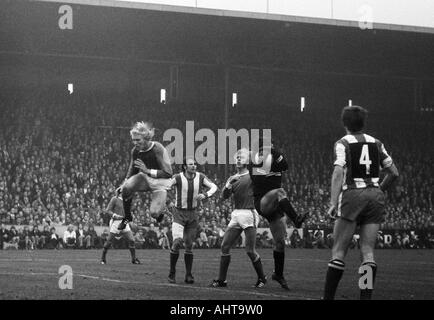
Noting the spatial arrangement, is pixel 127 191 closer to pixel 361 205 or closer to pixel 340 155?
pixel 340 155

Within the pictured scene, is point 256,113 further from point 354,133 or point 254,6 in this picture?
point 354,133

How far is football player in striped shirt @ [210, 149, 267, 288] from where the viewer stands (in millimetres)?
14672

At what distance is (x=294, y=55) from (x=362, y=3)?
8681 mm

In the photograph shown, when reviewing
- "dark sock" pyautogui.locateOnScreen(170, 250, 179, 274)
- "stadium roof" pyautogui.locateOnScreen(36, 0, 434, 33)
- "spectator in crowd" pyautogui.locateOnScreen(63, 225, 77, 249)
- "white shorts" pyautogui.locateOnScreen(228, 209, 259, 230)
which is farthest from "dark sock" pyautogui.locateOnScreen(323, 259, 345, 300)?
"stadium roof" pyautogui.locateOnScreen(36, 0, 434, 33)

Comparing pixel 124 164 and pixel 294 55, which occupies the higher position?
pixel 294 55

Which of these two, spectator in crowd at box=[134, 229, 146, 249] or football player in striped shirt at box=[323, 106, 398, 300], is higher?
football player in striped shirt at box=[323, 106, 398, 300]

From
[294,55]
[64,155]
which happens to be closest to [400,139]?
[294,55]

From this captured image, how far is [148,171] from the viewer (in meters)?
13.0

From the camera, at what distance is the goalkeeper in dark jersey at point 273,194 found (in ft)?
47.5

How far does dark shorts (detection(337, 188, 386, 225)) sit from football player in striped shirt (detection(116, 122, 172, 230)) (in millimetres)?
3700

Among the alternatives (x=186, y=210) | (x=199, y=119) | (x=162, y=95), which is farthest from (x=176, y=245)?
(x=162, y=95)

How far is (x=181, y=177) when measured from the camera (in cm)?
1609

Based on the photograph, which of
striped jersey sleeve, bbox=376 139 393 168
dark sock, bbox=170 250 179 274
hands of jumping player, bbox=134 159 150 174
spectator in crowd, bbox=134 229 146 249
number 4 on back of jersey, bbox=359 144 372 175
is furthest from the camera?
spectator in crowd, bbox=134 229 146 249

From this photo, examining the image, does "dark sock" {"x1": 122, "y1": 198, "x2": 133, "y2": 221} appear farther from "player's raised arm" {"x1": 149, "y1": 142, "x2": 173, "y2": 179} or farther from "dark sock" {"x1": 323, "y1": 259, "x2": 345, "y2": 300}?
"dark sock" {"x1": 323, "y1": 259, "x2": 345, "y2": 300}
